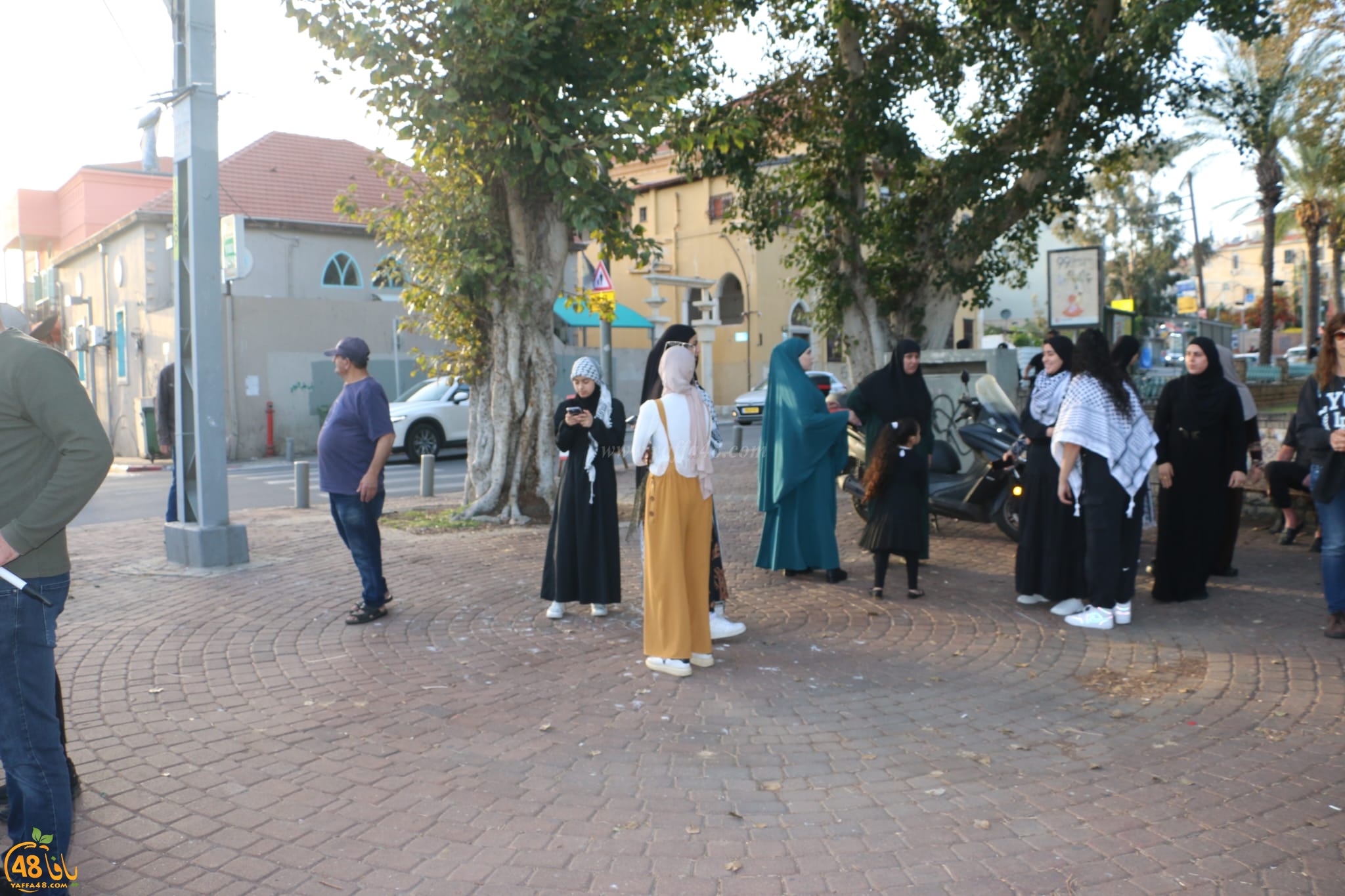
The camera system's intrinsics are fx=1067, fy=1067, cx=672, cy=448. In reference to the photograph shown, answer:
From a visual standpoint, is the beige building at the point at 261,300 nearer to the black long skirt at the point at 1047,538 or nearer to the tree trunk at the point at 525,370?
the tree trunk at the point at 525,370

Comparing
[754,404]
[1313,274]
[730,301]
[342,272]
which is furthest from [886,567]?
[730,301]

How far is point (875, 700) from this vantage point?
5.49 meters

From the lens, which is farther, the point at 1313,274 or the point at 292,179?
the point at 292,179

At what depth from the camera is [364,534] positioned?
Result: 6.98 m

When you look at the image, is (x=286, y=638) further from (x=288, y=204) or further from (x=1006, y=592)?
(x=288, y=204)

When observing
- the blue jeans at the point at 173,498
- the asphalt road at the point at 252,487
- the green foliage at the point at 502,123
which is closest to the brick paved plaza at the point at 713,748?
the blue jeans at the point at 173,498

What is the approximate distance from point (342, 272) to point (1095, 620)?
2806 cm

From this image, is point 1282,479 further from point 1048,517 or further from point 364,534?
point 364,534

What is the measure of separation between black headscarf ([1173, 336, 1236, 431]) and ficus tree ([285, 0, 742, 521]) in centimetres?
517

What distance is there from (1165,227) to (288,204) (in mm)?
38227

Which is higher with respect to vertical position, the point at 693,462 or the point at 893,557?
the point at 693,462

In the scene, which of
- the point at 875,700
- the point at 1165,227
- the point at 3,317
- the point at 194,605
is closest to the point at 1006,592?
the point at 875,700

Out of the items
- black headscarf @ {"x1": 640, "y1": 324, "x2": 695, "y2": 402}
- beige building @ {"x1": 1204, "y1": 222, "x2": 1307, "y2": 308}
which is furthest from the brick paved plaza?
beige building @ {"x1": 1204, "y1": 222, "x2": 1307, "y2": 308}

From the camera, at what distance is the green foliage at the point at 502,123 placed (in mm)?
9617
